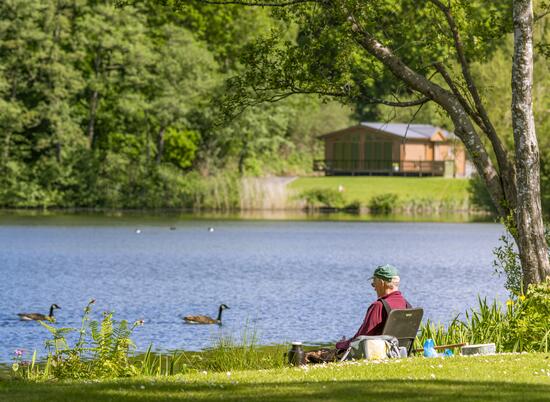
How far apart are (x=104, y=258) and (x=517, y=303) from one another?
29448 millimetres

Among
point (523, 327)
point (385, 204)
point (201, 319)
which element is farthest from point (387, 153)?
point (523, 327)

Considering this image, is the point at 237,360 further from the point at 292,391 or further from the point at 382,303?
the point at 292,391

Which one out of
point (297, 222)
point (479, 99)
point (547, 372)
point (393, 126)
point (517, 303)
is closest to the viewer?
point (547, 372)

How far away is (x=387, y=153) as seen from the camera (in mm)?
98500

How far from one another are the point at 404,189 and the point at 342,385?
74.2m

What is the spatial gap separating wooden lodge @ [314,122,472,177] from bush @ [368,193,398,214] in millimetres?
16641

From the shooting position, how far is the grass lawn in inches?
412

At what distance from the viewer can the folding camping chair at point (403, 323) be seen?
42.7ft

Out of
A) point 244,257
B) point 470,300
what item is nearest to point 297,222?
point 244,257

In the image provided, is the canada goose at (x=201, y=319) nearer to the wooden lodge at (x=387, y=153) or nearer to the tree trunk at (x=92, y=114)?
the tree trunk at (x=92, y=114)

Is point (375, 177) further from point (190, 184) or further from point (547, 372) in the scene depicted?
point (547, 372)

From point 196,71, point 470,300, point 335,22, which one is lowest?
point 470,300

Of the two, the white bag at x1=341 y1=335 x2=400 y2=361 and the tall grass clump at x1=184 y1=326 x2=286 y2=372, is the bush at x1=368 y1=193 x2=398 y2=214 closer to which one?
the tall grass clump at x1=184 y1=326 x2=286 y2=372

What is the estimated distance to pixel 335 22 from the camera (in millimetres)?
18156
